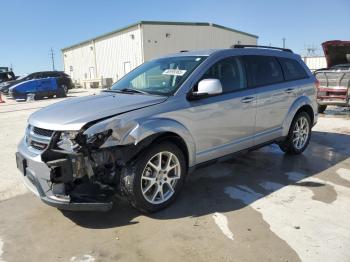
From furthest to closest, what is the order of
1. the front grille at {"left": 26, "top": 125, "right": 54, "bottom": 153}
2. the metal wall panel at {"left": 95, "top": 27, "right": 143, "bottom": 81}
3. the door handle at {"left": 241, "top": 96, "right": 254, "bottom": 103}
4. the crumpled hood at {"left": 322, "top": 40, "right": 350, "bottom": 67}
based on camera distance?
the metal wall panel at {"left": 95, "top": 27, "right": 143, "bottom": 81}
the crumpled hood at {"left": 322, "top": 40, "right": 350, "bottom": 67}
the door handle at {"left": 241, "top": 96, "right": 254, "bottom": 103}
the front grille at {"left": 26, "top": 125, "right": 54, "bottom": 153}

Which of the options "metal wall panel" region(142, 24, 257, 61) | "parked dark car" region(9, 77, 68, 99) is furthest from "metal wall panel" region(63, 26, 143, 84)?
"parked dark car" region(9, 77, 68, 99)

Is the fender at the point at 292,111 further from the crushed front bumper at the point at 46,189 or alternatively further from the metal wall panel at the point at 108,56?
the metal wall panel at the point at 108,56

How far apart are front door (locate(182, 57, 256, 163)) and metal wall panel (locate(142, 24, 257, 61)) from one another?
1145 inches

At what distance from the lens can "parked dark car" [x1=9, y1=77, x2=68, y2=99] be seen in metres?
21.0

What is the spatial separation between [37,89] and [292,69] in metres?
18.3

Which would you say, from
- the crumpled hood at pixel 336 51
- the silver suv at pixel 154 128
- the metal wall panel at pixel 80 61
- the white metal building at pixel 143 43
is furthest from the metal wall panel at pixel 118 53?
the silver suv at pixel 154 128

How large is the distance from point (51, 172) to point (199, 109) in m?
1.85

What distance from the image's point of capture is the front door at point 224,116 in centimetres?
444

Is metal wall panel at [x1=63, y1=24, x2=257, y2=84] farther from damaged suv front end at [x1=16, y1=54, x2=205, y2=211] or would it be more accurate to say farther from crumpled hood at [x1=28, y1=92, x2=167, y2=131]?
damaged suv front end at [x1=16, y1=54, x2=205, y2=211]

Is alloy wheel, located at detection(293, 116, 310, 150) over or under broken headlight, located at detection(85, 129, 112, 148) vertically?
under

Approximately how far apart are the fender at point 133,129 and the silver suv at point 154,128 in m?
0.01

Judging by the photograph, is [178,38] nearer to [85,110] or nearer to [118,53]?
[118,53]

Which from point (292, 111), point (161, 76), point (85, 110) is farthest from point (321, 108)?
point (85, 110)

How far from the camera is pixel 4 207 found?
457cm
